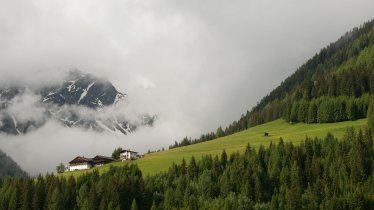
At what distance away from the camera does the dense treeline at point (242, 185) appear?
146m

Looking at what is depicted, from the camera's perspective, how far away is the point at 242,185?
161m

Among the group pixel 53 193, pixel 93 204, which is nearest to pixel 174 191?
pixel 93 204

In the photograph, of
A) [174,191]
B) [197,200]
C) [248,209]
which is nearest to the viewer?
[248,209]

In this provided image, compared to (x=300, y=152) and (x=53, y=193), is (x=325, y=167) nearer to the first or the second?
(x=300, y=152)

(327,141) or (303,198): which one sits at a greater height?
(327,141)

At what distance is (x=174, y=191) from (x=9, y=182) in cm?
5954

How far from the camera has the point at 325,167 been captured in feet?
525

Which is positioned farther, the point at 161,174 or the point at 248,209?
the point at 161,174

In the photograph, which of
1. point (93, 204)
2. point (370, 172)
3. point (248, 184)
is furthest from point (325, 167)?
point (93, 204)

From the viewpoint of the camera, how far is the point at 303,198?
475ft

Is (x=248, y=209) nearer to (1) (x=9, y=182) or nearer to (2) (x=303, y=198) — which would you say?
(2) (x=303, y=198)

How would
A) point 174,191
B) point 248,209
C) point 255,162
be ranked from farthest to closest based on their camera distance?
1. point 255,162
2. point 174,191
3. point 248,209

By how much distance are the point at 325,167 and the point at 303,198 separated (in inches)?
739

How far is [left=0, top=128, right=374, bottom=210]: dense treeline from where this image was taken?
477 feet
